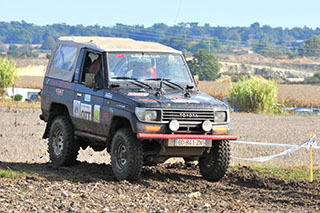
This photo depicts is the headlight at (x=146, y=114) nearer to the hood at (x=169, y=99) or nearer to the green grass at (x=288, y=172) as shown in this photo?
the hood at (x=169, y=99)

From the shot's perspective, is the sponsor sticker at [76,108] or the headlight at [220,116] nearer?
the headlight at [220,116]

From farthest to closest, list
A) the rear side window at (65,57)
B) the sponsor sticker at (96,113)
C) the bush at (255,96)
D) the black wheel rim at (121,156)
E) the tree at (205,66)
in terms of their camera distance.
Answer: the tree at (205,66) → the bush at (255,96) → the rear side window at (65,57) → the sponsor sticker at (96,113) → the black wheel rim at (121,156)

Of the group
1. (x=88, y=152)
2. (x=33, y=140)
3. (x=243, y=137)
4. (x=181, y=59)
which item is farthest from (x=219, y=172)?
(x=243, y=137)

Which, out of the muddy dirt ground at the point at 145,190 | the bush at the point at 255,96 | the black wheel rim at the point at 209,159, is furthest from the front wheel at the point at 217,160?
the bush at the point at 255,96

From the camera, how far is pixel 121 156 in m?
11.3

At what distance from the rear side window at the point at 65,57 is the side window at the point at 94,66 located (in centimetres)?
39

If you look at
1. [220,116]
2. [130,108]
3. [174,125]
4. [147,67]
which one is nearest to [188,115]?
[174,125]

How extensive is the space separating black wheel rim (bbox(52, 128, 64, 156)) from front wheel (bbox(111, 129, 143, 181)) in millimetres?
2110

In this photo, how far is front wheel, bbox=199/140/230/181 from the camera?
38.2ft

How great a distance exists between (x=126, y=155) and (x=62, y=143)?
2436 mm

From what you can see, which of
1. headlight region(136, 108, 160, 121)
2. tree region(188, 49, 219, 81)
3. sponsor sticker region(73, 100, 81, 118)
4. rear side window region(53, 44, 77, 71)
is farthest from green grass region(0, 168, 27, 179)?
tree region(188, 49, 219, 81)

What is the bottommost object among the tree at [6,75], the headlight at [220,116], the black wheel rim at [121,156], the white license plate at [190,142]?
the tree at [6,75]

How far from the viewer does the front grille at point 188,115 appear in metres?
10.8

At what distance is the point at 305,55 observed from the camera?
655 feet
